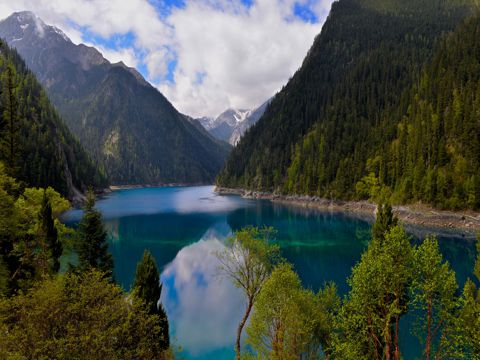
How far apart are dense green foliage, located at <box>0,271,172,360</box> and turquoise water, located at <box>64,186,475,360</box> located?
57.4ft

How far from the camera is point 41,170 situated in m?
131

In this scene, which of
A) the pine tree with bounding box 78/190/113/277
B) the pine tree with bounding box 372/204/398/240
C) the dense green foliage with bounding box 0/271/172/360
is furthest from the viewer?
the pine tree with bounding box 372/204/398/240

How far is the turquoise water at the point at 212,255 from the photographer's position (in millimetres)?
40375

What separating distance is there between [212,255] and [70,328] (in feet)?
198

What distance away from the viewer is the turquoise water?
4038 centimetres

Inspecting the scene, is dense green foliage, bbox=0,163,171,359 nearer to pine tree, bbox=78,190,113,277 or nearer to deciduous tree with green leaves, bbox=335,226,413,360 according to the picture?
pine tree, bbox=78,190,113,277

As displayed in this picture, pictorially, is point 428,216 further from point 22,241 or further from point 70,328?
point 70,328

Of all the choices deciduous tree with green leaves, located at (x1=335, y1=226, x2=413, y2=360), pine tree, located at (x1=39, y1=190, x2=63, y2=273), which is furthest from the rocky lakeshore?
pine tree, located at (x1=39, y1=190, x2=63, y2=273)

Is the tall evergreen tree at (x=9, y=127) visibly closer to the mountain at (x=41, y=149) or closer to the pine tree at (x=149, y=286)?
the pine tree at (x=149, y=286)

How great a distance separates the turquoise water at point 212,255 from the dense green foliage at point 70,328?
1748 cm

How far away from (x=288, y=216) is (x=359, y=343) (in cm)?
11128

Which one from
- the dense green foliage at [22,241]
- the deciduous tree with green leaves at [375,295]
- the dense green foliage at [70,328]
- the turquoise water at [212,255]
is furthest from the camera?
the turquoise water at [212,255]

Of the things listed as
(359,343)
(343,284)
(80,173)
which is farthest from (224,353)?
(80,173)

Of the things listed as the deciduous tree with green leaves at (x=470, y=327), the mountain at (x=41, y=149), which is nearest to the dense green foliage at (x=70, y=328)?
the deciduous tree with green leaves at (x=470, y=327)
